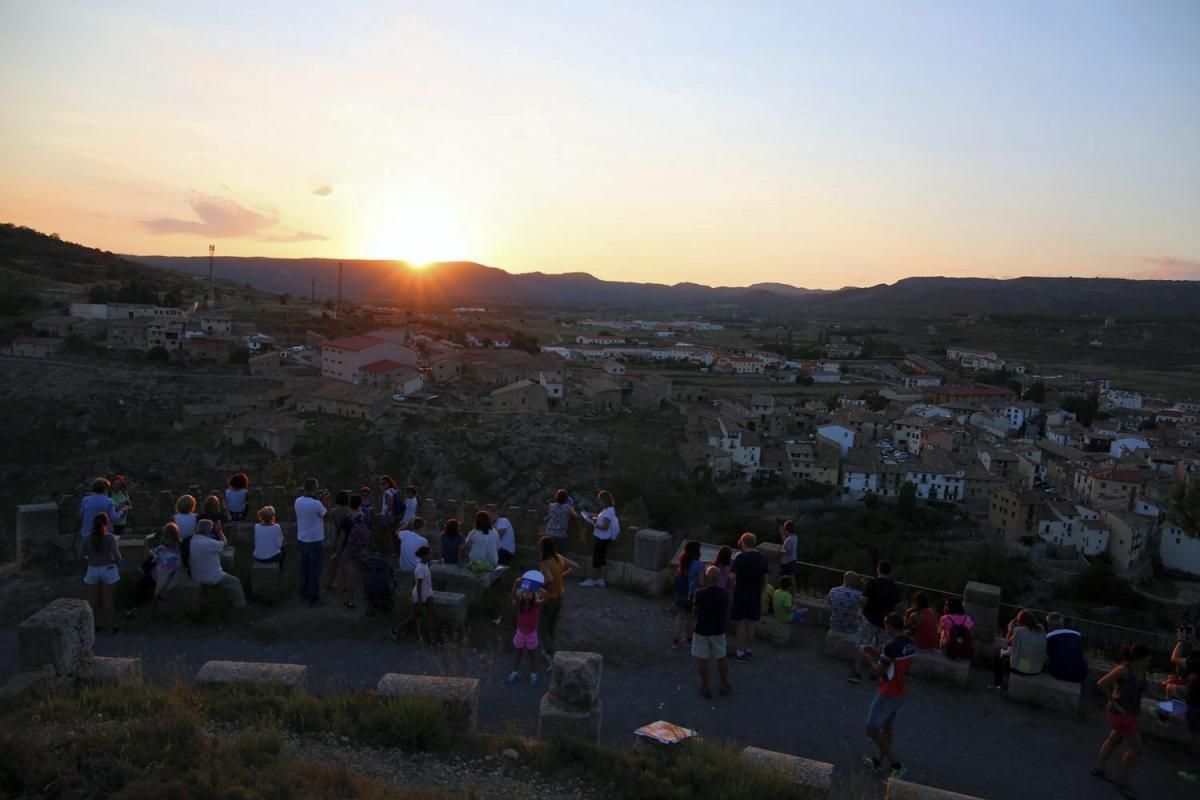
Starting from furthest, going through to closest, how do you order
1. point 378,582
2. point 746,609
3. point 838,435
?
point 838,435 → point 378,582 → point 746,609

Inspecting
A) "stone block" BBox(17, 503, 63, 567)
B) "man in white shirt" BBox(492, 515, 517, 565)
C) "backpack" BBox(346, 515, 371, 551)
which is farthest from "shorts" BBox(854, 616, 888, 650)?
"stone block" BBox(17, 503, 63, 567)

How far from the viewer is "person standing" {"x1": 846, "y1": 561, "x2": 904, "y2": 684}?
7.20m

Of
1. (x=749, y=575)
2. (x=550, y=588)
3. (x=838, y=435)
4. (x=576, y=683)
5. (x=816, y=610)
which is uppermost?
(x=749, y=575)

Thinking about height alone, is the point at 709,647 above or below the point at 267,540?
below

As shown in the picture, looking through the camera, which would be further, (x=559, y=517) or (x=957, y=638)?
(x=559, y=517)

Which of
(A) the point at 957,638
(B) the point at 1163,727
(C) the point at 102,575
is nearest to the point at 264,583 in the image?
(C) the point at 102,575

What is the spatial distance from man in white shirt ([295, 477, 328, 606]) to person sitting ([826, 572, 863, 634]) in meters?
5.30

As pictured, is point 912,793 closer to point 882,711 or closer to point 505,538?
point 882,711

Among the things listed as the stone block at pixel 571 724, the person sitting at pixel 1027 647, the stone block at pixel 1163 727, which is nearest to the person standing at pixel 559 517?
the stone block at pixel 571 724

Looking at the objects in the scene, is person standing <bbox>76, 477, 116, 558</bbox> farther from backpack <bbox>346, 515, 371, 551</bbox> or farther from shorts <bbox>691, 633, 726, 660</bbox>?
shorts <bbox>691, 633, 726, 660</bbox>

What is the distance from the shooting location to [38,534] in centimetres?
922

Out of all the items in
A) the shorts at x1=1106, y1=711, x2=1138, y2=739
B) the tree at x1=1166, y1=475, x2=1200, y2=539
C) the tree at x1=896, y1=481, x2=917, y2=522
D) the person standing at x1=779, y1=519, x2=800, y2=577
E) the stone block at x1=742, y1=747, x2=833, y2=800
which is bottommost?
the tree at x1=896, y1=481, x2=917, y2=522

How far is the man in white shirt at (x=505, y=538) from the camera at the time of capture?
905cm

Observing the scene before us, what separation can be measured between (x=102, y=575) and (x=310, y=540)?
6.21ft
